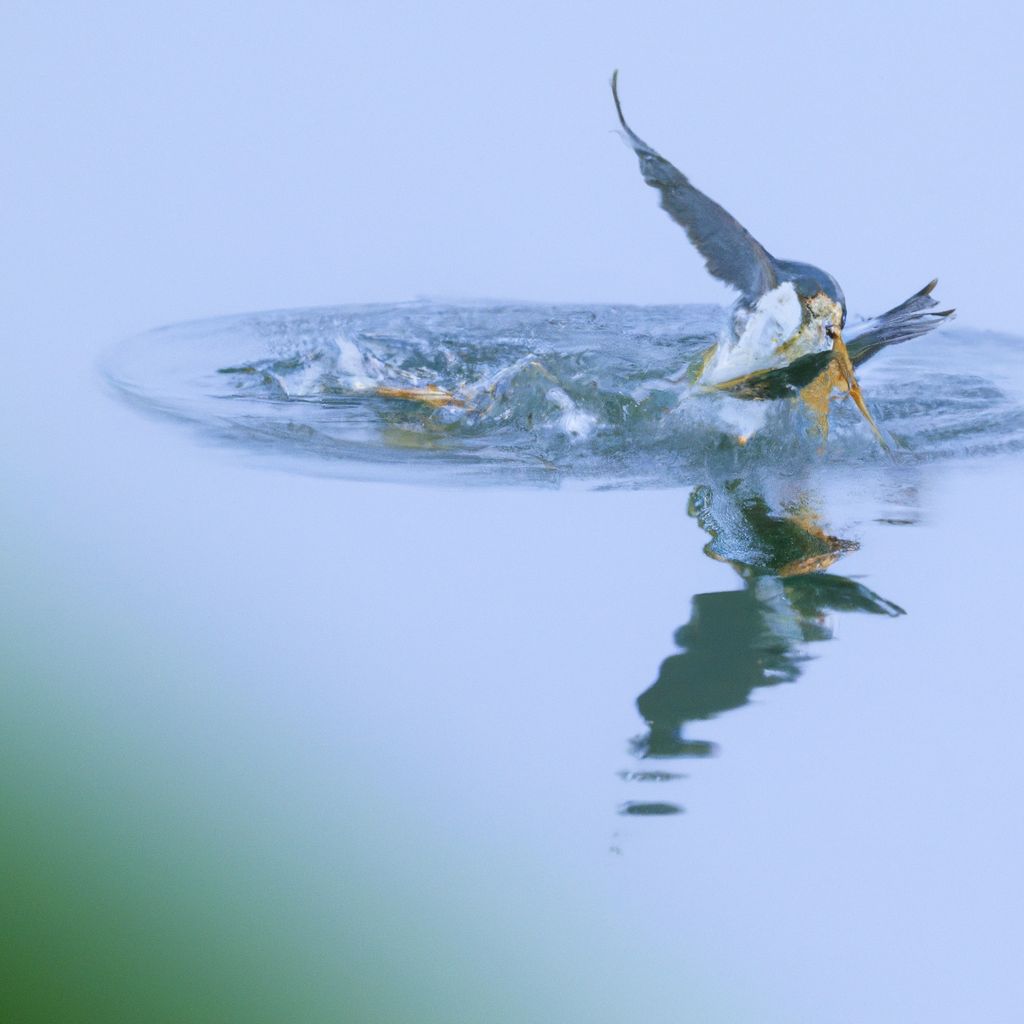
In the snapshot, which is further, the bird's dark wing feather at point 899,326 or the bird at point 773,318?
the bird's dark wing feather at point 899,326

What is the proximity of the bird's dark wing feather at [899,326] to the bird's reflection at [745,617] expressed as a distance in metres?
0.34

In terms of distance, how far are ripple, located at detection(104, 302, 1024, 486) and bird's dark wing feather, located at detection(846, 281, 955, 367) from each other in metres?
0.11

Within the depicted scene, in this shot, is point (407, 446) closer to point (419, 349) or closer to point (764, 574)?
point (419, 349)

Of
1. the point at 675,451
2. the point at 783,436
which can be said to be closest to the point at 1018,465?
the point at 783,436

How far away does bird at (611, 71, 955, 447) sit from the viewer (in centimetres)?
215

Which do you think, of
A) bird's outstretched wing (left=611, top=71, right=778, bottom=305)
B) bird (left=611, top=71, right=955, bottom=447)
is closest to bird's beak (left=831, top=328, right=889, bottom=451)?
bird (left=611, top=71, right=955, bottom=447)

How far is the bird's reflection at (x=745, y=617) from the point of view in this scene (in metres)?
1.75

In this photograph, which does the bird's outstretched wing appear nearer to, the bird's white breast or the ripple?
the bird's white breast

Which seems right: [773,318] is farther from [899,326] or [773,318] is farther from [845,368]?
[899,326]

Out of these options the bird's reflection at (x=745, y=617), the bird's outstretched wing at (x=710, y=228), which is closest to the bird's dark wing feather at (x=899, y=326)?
the bird's outstretched wing at (x=710, y=228)

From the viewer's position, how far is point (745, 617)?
1.89 m

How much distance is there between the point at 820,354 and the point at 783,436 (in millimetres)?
140

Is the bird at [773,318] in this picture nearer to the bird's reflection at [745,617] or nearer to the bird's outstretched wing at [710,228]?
the bird's outstretched wing at [710,228]

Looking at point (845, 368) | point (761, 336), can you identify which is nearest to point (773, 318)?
point (761, 336)
